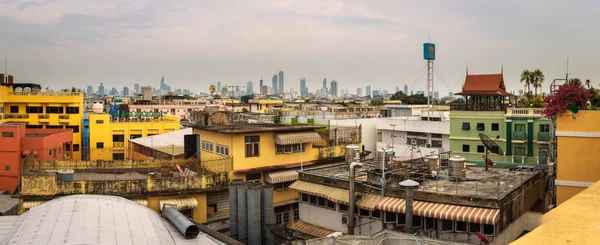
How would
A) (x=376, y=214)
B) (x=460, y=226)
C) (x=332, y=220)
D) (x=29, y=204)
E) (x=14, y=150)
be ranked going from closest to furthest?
(x=460, y=226), (x=376, y=214), (x=332, y=220), (x=29, y=204), (x=14, y=150)

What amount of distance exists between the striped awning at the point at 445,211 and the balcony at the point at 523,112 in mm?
26734

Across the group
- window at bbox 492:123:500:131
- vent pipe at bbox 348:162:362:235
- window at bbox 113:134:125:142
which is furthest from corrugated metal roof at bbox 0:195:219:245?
window at bbox 113:134:125:142

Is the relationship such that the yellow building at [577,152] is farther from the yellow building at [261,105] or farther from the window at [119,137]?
the yellow building at [261,105]

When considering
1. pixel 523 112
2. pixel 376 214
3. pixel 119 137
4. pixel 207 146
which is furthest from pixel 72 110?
pixel 523 112

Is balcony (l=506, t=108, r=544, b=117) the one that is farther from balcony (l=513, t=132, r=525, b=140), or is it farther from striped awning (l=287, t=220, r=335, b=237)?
striped awning (l=287, t=220, r=335, b=237)

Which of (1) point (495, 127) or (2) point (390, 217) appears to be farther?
(1) point (495, 127)

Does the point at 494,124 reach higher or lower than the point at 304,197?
higher

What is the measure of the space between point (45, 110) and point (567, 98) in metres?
56.5

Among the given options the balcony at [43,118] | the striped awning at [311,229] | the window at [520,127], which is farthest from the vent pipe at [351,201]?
the balcony at [43,118]

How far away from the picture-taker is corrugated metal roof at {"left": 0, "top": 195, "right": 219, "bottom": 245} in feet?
47.6

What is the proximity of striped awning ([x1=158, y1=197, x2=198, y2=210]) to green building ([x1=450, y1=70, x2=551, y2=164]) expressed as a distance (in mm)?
25053

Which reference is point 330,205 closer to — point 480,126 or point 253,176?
point 253,176

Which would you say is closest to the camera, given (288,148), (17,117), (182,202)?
(182,202)

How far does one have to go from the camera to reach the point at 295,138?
29.7 m
